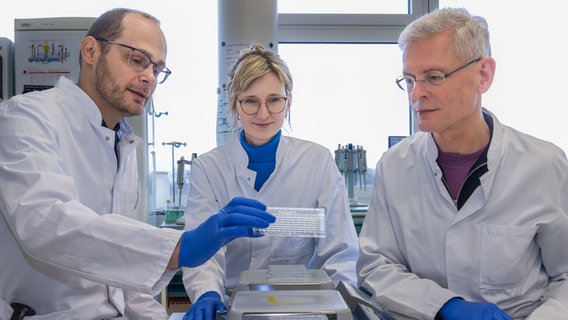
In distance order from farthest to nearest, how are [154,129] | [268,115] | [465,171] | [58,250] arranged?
[154,129] → [268,115] → [465,171] → [58,250]

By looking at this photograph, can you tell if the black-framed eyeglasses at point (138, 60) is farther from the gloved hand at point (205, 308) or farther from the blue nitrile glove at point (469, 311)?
the blue nitrile glove at point (469, 311)

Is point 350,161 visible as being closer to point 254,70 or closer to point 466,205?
point 254,70

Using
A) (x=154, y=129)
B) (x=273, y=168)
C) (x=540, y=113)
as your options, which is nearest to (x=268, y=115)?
(x=273, y=168)

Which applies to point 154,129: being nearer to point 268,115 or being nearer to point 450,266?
point 268,115

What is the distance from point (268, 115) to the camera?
1764 millimetres

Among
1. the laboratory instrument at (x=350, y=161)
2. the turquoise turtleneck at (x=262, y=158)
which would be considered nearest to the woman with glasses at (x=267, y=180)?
the turquoise turtleneck at (x=262, y=158)

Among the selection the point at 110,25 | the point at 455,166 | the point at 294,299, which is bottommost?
the point at 294,299

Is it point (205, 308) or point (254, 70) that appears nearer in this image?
point (205, 308)

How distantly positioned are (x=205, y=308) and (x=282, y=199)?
26.7 inches

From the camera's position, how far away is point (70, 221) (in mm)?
979

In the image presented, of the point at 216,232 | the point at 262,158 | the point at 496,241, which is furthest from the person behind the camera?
the point at 262,158

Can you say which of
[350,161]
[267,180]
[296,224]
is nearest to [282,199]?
[267,180]

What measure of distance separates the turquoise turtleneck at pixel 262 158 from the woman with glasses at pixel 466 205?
0.55 meters

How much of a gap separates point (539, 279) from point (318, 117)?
2.21 m
